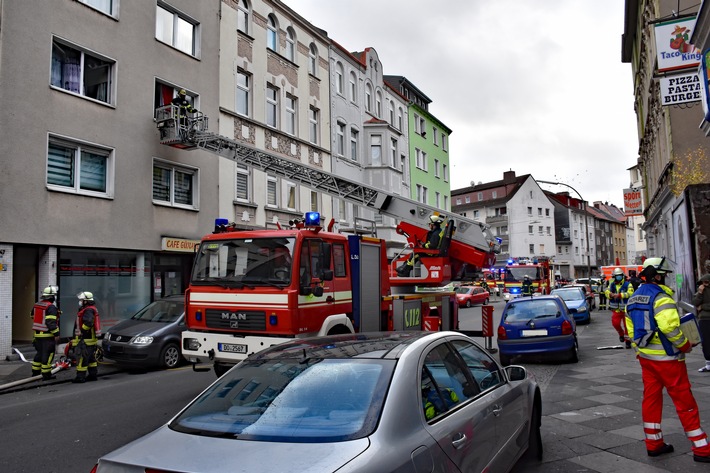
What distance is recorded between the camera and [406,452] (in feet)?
8.48

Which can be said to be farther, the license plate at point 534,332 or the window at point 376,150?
the window at point 376,150

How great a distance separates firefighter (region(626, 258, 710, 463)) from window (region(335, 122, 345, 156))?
73.3 feet

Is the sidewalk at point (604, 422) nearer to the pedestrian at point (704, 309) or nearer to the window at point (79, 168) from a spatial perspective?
the pedestrian at point (704, 309)

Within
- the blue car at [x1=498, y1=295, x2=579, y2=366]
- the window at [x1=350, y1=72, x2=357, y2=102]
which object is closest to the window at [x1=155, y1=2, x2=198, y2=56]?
the window at [x1=350, y1=72, x2=357, y2=102]

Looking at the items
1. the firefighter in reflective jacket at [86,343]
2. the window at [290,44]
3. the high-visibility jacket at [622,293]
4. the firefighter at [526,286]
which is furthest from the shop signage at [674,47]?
the firefighter at [526,286]

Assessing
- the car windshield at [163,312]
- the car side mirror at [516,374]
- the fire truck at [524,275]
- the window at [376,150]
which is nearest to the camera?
the car side mirror at [516,374]

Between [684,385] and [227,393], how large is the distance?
13.9ft

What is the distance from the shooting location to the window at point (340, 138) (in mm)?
26922

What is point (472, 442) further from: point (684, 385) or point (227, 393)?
point (684, 385)

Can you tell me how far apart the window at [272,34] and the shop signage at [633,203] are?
2473 centimetres

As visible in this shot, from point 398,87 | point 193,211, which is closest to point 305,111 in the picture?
point 193,211

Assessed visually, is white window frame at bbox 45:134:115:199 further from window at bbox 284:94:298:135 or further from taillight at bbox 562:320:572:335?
taillight at bbox 562:320:572:335

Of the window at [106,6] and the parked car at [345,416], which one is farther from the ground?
the window at [106,6]

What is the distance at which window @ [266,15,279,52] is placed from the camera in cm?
2241
